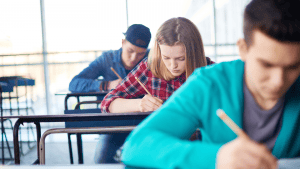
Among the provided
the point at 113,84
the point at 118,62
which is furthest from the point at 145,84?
the point at 118,62

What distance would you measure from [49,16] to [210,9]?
2.70 m

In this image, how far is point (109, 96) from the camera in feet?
5.14

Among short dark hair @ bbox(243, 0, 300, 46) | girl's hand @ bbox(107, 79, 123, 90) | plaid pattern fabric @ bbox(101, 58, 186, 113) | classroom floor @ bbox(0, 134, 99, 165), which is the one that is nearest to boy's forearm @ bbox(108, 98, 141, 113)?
plaid pattern fabric @ bbox(101, 58, 186, 113)

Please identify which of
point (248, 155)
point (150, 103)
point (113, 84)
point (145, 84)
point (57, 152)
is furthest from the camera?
point (57, 152)

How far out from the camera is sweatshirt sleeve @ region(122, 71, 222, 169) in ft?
1.76

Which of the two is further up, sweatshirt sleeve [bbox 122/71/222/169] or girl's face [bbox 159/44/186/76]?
girl's face [bbox 159/44/186/76]

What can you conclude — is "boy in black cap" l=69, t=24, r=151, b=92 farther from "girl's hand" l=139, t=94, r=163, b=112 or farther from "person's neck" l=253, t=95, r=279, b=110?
"person's neck" l=253, t=95, r=279, b=110

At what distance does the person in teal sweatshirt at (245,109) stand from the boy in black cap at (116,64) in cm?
109

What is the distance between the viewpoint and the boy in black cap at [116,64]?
2.08m

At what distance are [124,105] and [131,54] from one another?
86 cm

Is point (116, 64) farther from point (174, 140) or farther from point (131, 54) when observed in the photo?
point (174, 140)

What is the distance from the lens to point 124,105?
1.47m

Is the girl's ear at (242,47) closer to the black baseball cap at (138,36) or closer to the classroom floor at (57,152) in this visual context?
the black baseball cap at (138,36)

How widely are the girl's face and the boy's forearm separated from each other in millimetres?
264
